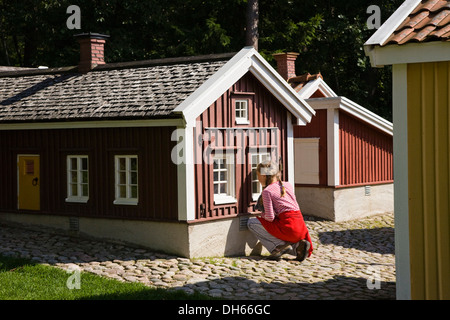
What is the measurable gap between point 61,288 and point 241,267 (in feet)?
12.3

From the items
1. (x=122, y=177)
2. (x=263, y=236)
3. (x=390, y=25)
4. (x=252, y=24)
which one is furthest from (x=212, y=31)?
(x=390, y=25)

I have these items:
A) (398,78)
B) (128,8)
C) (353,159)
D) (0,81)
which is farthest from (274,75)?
(128,8)

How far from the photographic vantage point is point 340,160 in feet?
68.8

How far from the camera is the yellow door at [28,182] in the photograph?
1727 centimetres

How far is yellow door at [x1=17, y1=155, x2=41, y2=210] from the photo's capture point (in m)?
17.3

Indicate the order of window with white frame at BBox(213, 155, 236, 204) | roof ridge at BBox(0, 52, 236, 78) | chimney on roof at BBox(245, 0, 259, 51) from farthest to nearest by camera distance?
chimney on roof at BBox(245, 0, 259, 51) < roof ridge at BBox(0, 52, 236, 78) < window with white frame at BBox(213, 155, 236, 204)

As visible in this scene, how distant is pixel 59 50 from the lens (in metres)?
31.9

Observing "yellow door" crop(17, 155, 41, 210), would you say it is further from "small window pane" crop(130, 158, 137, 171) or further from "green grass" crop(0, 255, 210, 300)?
"green grass" crop(0, 255, 210, 300)

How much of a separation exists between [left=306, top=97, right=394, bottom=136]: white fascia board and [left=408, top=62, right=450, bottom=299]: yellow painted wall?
11.8 m

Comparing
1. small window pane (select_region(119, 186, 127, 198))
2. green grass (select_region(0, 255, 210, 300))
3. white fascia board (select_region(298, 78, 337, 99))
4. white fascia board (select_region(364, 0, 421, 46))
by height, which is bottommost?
green grass (select_region(0, 255, 210, 300))

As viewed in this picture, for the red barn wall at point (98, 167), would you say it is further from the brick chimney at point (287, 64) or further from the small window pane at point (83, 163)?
the brick chimney at point (287, 64)

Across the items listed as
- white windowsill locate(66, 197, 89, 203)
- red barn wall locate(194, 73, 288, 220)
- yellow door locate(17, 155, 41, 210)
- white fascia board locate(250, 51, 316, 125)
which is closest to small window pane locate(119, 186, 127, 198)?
white windowsill locate(66, 197, 89, 203)

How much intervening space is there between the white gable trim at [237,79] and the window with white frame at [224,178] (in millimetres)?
1393

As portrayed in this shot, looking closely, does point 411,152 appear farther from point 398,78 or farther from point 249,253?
point 249,253
